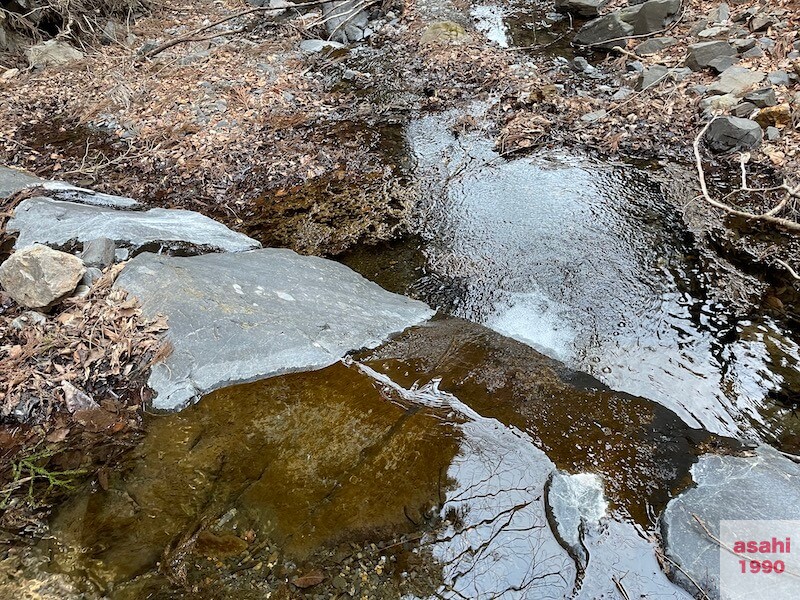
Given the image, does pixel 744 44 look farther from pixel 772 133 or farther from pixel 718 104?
pixel 772 133

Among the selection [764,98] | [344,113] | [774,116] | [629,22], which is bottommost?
[344,113]

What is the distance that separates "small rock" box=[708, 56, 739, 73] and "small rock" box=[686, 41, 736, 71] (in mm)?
66

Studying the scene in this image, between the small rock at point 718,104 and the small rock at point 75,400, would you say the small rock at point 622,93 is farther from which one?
the small rock at point 75,400

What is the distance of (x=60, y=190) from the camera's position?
605 cm

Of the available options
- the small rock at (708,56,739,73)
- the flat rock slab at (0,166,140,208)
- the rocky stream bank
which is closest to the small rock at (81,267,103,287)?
the rocky stream bank

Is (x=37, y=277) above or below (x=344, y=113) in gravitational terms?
below

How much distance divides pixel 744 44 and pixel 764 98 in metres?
1.79

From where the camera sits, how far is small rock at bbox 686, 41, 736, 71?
24.3ft

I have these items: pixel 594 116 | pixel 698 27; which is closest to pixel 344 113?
pixel 594 116

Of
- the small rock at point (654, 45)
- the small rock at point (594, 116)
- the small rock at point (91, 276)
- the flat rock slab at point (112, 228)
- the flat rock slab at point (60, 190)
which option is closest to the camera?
the small rock at point (91, 276)

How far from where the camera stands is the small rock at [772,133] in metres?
6.04

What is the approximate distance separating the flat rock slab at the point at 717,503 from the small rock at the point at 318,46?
968cm

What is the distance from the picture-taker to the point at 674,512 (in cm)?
270

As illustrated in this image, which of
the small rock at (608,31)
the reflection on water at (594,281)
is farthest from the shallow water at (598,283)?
the small rock at (608,31)
